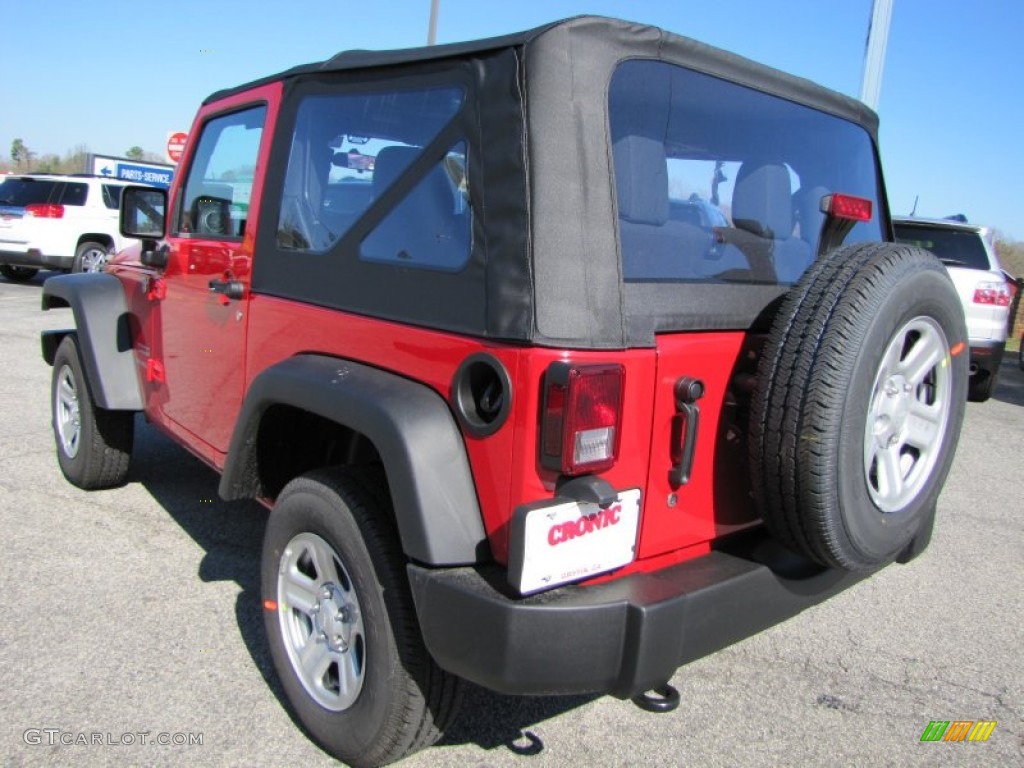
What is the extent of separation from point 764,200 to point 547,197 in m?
1.01

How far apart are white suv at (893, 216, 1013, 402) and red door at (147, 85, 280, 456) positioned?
265 inches

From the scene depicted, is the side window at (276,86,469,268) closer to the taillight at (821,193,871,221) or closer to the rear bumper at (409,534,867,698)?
the rear bumper at (409,534,867,698)

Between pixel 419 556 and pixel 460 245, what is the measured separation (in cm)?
76

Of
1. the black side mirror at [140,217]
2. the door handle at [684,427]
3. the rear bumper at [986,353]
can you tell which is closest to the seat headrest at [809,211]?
the door handle at [684,427]

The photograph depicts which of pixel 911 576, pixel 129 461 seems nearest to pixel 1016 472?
pixel 911 576

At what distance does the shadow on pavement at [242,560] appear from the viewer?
8.57 feet

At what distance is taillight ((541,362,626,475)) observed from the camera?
6.06 ft

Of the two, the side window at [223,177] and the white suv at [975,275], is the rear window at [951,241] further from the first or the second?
the side window at [223,177]

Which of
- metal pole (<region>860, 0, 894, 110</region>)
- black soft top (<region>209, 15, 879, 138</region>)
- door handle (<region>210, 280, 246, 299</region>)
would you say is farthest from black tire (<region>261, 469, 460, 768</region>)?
metal pole (<region>860, 0, 894, 110</region>)

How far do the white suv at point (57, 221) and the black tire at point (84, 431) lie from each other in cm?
1059

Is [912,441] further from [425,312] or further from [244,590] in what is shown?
[244,590]

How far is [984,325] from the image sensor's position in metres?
8.23

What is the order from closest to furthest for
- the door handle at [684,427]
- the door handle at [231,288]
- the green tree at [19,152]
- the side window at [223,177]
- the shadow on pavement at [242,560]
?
the door handle at [684,427] → the shadow on pavement at [242,560] → the door handle at [231,288] → the side window at [223,177] → the green tree at [19,152]

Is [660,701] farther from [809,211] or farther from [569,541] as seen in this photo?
[809,211]
